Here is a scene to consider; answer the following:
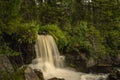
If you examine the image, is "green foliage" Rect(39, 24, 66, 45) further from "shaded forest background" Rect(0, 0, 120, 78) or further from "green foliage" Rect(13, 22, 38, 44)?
"green foliage" Rect(13, 22, 38, 44)

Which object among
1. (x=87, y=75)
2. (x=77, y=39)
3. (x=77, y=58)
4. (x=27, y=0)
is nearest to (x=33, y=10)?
(x=27, y=0)

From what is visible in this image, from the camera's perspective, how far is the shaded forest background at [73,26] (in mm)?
20203

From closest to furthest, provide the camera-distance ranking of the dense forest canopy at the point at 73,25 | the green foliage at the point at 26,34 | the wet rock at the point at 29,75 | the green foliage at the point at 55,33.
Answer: the wet rock at the point at 29,75
the green foliage at the point at 26,34
the dense forest canopy at the point at 73,25
the green foliage at the point at 55,33

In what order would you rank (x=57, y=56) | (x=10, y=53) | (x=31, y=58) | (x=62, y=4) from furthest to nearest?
(x=62, y=4) → (x=57, y=56) → (x=31, y=58) → (x=10, y=53)

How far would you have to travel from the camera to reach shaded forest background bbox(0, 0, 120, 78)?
20.2 meters

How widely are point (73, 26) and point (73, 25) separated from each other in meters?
0.84

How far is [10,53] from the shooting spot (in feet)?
56.2

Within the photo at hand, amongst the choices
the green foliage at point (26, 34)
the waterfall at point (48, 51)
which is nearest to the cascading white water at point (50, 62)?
the waterfall at point (48, 51)

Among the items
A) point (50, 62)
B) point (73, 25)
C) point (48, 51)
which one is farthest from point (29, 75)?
point (73, 25)

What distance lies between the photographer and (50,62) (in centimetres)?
2122

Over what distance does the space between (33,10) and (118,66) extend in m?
10.9

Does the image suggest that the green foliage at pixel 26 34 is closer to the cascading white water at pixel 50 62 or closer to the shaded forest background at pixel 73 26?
the shaded forest background at pixel 73 26

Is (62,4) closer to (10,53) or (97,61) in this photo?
(97,61)

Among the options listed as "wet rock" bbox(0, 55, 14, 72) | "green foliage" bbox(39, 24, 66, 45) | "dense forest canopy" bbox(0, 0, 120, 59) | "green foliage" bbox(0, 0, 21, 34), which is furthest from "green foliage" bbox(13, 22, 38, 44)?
"green foliage" bbox(0, 0, 21, 34)
